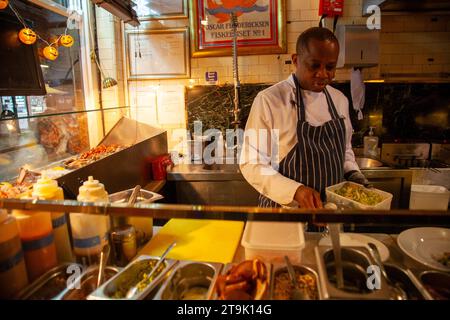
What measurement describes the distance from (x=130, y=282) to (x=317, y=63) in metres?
1.48

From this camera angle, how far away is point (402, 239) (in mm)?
1257

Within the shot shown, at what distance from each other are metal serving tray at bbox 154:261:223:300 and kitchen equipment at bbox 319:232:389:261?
1.54ft

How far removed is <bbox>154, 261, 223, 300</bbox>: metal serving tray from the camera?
0.93 meters

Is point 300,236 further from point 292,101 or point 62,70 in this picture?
point 62,70

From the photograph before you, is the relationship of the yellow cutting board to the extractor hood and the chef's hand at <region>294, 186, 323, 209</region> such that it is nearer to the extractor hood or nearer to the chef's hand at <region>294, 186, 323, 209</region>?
the chef's hand at <region>294, 186, 323, 209</region>

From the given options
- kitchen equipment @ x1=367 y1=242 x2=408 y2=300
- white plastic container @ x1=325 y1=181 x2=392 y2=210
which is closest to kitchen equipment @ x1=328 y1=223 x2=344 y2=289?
kitchen equipment @ x1=367 y1=242 x2=408 y2=300

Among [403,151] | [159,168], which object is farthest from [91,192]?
[403,151]

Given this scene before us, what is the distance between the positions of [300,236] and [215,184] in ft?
7.80

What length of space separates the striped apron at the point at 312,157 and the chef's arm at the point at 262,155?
0.12 m

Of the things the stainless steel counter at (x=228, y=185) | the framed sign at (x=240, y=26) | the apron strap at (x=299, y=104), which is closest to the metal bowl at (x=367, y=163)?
→ the stainless steel counter at (x=228, y=185)

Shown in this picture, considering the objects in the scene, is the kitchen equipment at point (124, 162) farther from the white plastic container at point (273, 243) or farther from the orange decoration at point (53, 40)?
the white plastic container at point (273, 243)

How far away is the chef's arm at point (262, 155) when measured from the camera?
185 cm

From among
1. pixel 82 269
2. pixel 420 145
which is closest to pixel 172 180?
pixel 82 269
